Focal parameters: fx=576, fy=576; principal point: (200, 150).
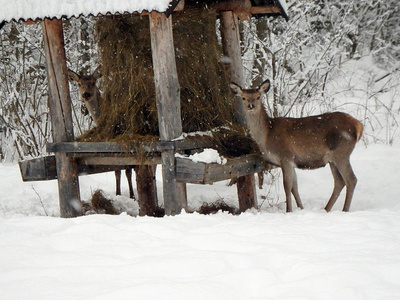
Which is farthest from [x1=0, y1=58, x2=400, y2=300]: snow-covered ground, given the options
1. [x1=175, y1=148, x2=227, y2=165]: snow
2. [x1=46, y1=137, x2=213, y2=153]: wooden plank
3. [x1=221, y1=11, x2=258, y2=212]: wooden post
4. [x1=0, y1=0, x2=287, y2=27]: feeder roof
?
[x1=0, y1=0, x2=287, y2=27]: feeder roof

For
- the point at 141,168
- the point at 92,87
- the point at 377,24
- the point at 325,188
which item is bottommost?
the point at 325,188

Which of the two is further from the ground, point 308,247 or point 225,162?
point 225,162

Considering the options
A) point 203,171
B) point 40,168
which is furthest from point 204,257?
point 40,168

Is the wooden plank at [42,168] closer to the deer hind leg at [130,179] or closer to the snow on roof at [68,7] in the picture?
the deer hind leg at [130,179]

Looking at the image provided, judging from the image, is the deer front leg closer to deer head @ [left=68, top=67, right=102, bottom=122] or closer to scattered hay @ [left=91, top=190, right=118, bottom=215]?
scattered hay @ [left=91, top=190, right=118, bottom=215]

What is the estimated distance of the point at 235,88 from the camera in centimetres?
792

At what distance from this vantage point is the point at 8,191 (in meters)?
10.1

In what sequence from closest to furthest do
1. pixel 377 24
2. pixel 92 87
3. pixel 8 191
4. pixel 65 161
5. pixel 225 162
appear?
pixel 225 162 < pixel 65 161 < pixel 92 87 < pixel 8 191 < pixel 377 24

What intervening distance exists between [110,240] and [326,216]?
8.07ft

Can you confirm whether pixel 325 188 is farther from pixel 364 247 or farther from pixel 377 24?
pixel 377 24

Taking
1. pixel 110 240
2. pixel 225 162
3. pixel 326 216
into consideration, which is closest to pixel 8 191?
pixel 225 162

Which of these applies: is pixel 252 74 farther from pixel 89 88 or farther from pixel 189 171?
pixel 189 171

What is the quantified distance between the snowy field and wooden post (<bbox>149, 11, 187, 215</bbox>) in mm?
774

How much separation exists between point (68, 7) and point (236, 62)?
269 centimetres
